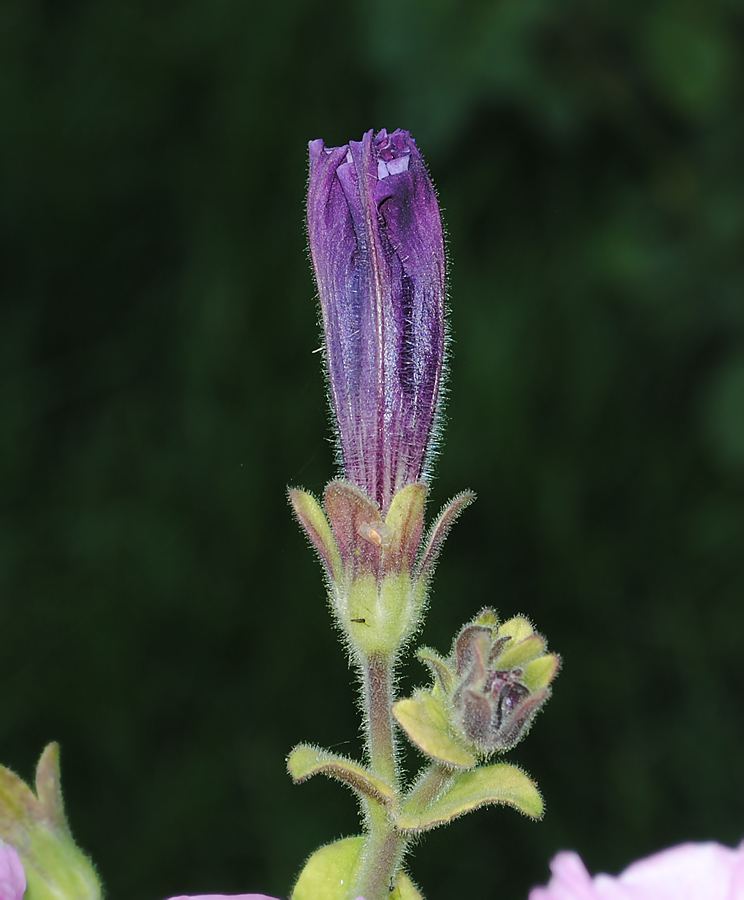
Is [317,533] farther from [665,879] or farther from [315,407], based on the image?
[315,407]

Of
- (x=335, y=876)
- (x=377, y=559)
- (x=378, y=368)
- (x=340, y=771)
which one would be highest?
(x=378, y=368)

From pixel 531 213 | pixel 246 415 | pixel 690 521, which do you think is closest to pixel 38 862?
pixel 246 415

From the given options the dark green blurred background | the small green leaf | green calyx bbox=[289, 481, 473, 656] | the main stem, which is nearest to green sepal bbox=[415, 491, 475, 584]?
green calyx bbox=[289, 481, 473, 656]

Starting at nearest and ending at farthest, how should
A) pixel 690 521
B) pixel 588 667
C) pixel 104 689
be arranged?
pixel 104 689 → pixel 588 667 → pixel 690 521

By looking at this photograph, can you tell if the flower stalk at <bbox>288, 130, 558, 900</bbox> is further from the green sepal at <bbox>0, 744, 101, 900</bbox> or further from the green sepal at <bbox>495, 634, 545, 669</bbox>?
the green sepal at <bbox>0, 744, 101, 900</bbox>

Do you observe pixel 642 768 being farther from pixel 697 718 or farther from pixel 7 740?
pixel 7 740

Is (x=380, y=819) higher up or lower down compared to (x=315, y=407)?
lower down

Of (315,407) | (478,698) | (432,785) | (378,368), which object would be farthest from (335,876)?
(315,407)


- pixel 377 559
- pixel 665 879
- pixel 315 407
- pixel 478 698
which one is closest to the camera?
pixel 665 879
